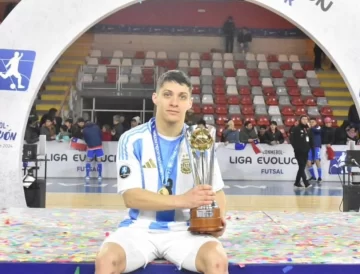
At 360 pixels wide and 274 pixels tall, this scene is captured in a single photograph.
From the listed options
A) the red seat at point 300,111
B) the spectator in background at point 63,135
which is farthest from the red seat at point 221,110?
the spectator in background at point 63,135

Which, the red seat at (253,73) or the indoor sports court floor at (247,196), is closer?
the indoor sports court floor at (247,196)

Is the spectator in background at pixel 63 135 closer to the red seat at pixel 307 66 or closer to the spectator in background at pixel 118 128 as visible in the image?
the spectator in background at pixel 118 128

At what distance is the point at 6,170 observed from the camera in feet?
22.4

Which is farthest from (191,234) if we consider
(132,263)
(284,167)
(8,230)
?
(284,167)

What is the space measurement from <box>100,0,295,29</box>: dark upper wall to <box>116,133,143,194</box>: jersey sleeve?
65.3 ft

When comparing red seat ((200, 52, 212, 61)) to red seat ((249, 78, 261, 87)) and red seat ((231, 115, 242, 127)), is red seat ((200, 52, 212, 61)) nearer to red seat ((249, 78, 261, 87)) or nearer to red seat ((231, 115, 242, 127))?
red seat ((249, 78, 261, 87))

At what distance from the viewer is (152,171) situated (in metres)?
3.42

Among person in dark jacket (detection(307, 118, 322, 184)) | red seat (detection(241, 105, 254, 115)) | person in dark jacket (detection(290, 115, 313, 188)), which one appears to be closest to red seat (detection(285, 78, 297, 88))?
red seat (detection(241, 105, 254, 115))

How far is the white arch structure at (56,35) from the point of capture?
21.6 ft

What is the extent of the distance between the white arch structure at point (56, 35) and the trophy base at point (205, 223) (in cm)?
376

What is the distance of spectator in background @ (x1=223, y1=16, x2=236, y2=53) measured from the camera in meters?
22.3

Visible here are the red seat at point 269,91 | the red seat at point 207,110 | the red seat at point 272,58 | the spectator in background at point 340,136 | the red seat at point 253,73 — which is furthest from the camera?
the red seat at point 272,58

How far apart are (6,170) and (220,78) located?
49.4 ft

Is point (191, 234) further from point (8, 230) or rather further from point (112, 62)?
point (112, 62)
